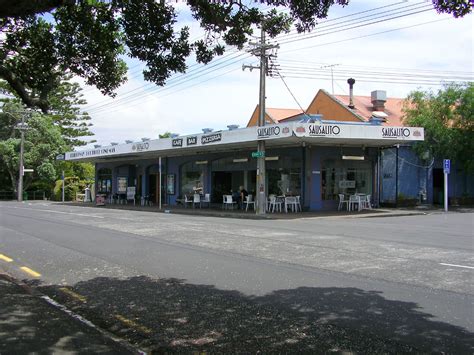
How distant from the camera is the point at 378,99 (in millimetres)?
35375

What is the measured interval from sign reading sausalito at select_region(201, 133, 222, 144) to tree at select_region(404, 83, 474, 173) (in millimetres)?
12165

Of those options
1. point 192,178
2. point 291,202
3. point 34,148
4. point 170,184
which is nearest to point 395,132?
point 291,202

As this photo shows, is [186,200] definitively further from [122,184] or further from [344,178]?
[122,184]

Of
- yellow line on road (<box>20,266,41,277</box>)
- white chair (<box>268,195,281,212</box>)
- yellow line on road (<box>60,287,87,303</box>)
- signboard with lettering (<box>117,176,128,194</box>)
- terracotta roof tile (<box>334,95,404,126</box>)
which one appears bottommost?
yellow line on road (<box>60,287,87,303</box>)

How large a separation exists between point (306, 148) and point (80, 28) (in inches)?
752

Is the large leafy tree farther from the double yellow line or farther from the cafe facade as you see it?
the double yellow line

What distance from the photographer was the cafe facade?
2406 cm

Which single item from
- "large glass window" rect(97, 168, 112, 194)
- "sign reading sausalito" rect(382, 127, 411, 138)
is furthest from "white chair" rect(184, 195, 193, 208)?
"large glass window" rect(97, 168, 112, 194)

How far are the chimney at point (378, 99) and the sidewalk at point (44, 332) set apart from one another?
1260 inches

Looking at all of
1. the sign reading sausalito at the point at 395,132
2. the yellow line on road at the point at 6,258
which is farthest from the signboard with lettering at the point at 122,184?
the yellow line on road at the point at 6,258

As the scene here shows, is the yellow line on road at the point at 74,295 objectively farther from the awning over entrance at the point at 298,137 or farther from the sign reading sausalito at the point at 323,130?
the sign reading sausalito at the point at 323,130

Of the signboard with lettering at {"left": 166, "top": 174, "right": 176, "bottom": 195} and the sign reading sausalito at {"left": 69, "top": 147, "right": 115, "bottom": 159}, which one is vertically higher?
the sign reading sausalito at {"left": 69, "top": 147, "right": 115, "bottom": 159}

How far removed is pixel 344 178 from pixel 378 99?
10523 mm

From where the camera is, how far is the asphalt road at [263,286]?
5500 mm
